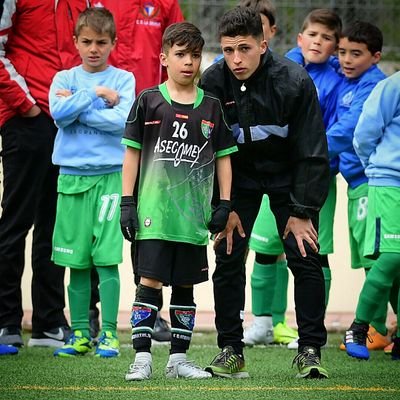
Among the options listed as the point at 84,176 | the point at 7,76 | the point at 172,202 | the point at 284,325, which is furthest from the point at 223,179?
the point at 284,325

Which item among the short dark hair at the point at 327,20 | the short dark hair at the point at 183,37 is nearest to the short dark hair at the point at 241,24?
the short dark hair at the point at 183,37

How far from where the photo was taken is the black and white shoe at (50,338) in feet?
26.0

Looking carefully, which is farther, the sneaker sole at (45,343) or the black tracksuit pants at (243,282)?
the sneaker sole at (45,343)

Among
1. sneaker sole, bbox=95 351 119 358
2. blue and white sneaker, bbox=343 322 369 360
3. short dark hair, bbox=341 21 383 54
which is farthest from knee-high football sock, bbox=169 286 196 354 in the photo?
short dark hair, bbox=341 21 383 54

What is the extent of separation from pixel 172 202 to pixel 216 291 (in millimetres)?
578

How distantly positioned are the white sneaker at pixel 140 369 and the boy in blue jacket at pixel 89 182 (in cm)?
124

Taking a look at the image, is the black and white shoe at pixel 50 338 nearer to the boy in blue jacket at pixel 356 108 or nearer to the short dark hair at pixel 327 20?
the boy in blue jacket at pixel 356 108

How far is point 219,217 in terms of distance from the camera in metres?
6.11

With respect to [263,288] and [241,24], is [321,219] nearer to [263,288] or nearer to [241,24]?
[263,288]

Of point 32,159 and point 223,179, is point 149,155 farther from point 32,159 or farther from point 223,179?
point 32,159

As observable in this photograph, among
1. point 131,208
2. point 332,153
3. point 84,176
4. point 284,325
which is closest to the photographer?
point 131,208

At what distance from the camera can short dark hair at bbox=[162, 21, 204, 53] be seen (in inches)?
243

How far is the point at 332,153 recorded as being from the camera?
793 centimetres

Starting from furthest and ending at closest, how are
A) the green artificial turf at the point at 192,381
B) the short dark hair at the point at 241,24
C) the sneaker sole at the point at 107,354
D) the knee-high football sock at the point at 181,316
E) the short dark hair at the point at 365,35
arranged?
the short dark hair at the point at 365,35
the sneaker sole at the point at 107,354
the knee-high football sock at the point at 181,316
the short dark hair at the point at 241,24
the green artificial turf at the point at 192,381
